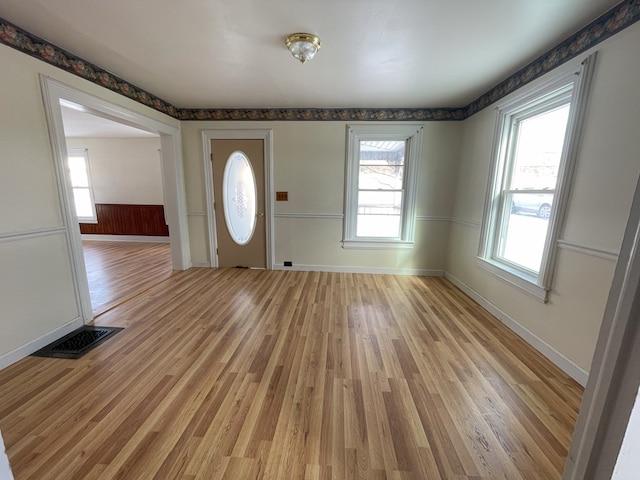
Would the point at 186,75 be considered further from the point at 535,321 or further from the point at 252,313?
the point at 535,321

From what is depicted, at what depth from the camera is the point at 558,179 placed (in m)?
2.00

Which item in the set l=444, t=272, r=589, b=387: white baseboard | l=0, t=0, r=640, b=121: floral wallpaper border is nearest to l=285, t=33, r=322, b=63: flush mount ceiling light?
l=0, t=0, r=640, b=121: floral wallpaper border

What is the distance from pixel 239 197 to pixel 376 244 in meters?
2.33

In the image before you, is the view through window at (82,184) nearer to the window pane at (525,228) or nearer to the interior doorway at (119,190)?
the interior doorway at (119,190)

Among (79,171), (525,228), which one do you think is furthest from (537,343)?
(79,171)

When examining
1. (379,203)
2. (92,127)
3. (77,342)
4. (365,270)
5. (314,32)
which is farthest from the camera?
(92,127)

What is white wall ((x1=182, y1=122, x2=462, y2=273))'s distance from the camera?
3736mm

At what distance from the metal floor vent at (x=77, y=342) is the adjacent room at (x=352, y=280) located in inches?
2.2

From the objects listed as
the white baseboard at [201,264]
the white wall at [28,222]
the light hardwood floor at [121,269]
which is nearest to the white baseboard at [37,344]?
the white wall at [28,222]

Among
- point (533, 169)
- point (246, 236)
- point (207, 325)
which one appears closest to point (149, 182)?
point (246, 236)

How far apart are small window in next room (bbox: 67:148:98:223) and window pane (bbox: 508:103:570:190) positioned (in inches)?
327

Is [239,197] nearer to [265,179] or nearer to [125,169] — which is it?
[265,179]

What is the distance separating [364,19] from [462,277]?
3152 mm

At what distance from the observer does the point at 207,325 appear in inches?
97.8
